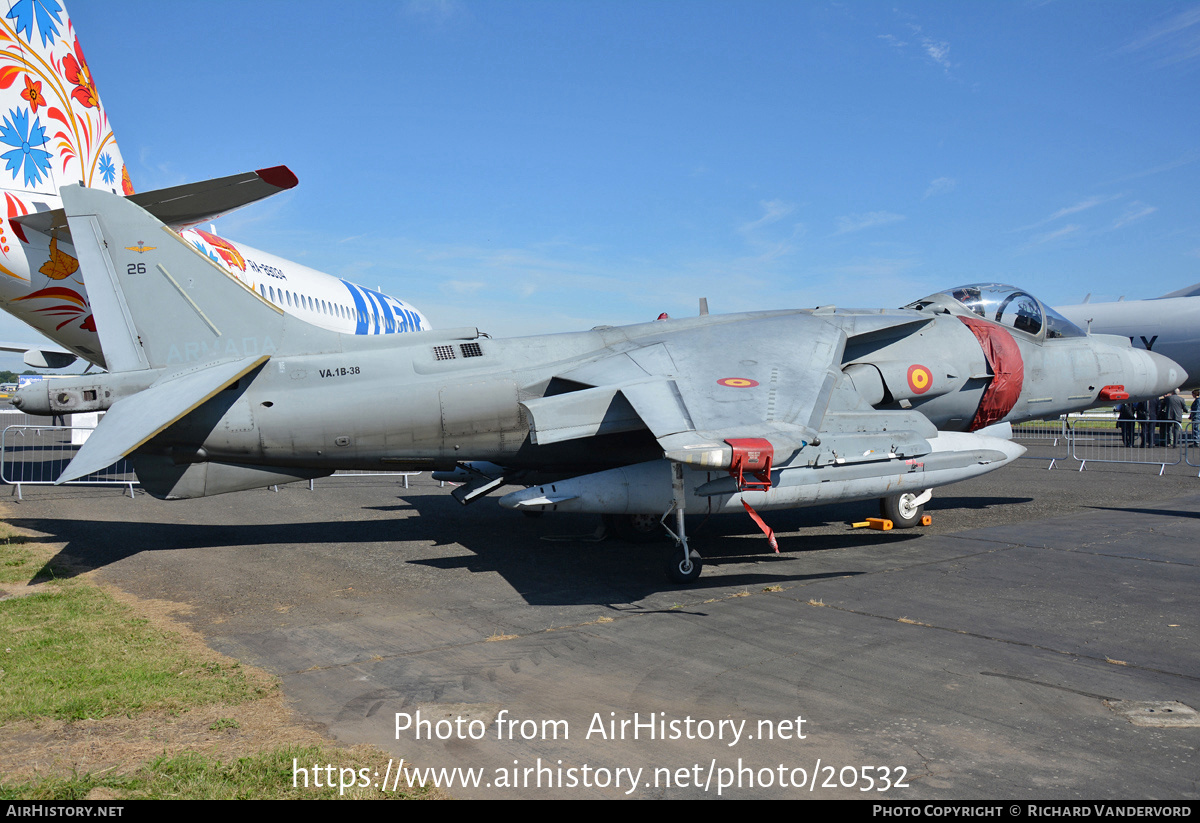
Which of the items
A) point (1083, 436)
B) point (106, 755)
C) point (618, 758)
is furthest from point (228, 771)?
point (1083, 436)

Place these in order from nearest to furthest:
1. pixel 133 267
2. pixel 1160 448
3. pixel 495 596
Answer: pixel 495 596, pixel 133 267, pixel 1160 448

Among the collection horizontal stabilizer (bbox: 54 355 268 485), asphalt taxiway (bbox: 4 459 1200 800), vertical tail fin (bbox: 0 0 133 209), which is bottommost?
asphalt taxiway (bbox: 4 459 1200 800)

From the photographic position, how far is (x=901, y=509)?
1156 cm

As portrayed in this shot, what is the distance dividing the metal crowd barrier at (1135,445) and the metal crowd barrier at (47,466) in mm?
24538

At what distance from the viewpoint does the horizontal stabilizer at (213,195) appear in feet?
35.5

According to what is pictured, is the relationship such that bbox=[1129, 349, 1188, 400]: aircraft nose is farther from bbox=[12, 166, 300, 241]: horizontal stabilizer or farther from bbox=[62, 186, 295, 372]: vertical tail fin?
bbox=[12, 166, 300, 241]: horizontal stabilizer

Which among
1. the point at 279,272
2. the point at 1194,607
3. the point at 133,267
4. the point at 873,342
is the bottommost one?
the point at 1194,607

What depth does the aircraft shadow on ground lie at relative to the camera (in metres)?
8.86

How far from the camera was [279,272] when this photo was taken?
22.5m

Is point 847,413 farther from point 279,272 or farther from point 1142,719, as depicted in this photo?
point 279,272

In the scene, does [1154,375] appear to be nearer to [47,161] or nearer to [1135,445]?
[1135,445]

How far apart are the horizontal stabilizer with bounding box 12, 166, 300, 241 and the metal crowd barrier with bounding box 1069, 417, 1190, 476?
2045 cm

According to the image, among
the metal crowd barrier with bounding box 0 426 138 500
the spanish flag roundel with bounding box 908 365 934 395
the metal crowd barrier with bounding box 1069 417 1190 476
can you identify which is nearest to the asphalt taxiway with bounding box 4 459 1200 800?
the spanish flag roundel with bounding box 908 365 934 395

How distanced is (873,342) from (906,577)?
4047 millimetres
